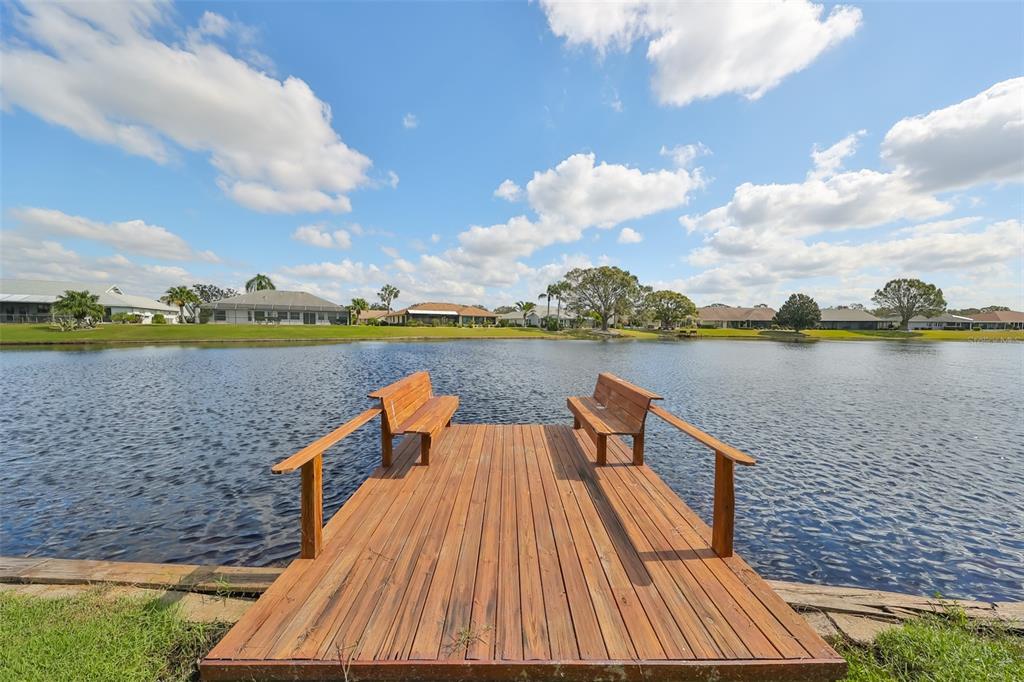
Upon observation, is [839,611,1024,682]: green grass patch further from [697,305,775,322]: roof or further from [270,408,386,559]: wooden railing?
[697,305,775,322]: roof

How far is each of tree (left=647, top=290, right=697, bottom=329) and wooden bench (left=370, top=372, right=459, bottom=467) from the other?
248ft

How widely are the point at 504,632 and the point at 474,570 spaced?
0.72m

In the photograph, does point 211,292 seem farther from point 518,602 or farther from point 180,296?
point 518,602

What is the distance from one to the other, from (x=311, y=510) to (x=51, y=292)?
8757 cm

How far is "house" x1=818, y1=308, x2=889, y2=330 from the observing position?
9185 centimetres

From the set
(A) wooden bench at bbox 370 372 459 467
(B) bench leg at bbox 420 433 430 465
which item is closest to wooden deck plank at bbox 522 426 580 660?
(B) bench leg at bbox 420 433 430 465

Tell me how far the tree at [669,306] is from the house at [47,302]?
272 feet

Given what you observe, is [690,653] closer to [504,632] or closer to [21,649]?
[504,632]

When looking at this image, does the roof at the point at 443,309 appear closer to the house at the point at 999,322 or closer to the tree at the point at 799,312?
the tree at the point at 799,312

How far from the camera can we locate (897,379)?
21.2 meters

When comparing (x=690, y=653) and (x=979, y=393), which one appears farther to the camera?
(x=979, y=393)

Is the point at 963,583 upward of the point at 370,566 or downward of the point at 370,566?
downward

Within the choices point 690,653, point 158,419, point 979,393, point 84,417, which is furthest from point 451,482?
point 979,393

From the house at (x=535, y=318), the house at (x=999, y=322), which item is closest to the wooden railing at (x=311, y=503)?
the house at (x=535, y=318)
